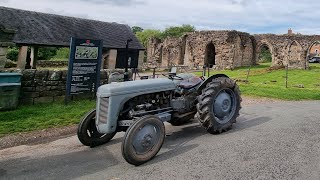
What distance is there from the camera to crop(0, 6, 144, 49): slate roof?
22.8 metres

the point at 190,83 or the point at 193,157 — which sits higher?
the point at 190,83

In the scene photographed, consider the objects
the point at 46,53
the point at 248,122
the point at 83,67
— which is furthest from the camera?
the point at 46,53

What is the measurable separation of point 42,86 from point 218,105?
20.3ft

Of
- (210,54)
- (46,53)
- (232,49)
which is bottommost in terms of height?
(46,53)

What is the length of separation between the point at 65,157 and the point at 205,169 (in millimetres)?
2431

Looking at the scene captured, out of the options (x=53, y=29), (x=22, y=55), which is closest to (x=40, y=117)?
(x=22, y=55)

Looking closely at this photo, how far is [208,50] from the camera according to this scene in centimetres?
3659

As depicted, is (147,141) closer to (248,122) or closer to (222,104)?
(222,104)

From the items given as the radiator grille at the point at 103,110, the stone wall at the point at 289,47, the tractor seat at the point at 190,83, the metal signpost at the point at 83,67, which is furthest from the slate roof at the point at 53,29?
the radiator grille at the point at 103,110

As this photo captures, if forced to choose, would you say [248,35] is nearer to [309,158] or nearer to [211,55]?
[211,55]

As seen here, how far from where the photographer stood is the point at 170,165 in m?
5.14

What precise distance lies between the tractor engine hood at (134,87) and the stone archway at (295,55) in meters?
29.4

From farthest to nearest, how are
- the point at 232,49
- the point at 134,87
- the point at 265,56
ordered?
the point at 265,56 → the point at 232,49 → the point at 134,87

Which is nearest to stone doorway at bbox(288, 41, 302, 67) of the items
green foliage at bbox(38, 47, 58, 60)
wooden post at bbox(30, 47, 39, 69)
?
wooden post at bbox(30, 47, 39, 69)
